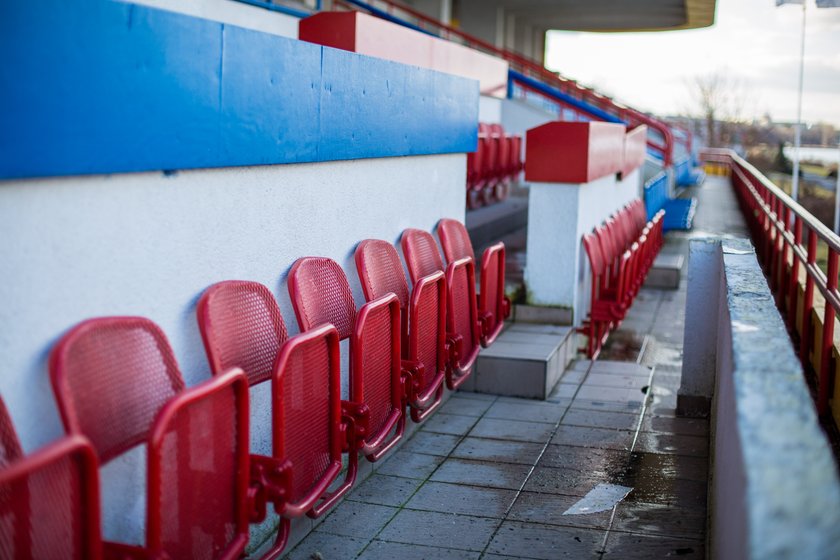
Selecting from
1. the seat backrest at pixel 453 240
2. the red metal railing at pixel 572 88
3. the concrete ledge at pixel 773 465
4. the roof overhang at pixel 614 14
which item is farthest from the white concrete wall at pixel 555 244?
the roof overhang at pixel 614 14

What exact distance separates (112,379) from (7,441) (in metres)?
0.35

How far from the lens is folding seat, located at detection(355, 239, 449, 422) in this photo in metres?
3.85

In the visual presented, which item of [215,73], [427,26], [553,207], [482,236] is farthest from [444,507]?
[427,26]

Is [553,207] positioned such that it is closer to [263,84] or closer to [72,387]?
[263,84]

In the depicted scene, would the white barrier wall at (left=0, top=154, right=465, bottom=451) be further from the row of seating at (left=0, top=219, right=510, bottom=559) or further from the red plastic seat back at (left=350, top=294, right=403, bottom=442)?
the red plastic seat back at (left=350, top=294, right=403, bottom=442)

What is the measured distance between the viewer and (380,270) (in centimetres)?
420

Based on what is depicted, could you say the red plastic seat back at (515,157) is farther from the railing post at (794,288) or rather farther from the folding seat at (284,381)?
the folding seat at (284,381)

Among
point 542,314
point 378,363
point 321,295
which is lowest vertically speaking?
point 542,314

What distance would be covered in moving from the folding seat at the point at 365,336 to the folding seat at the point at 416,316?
15cm

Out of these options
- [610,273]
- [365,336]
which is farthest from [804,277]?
[365,336]

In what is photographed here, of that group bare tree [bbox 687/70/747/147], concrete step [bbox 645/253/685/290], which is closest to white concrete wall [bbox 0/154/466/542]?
concrete step [bbox 645/253/685/290]

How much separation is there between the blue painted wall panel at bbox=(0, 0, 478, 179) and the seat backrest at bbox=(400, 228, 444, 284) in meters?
0.63

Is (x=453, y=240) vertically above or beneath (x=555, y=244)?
above

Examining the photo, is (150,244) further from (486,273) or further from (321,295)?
(486,273)
